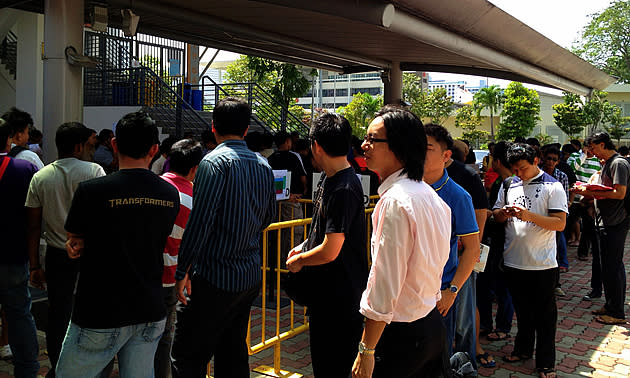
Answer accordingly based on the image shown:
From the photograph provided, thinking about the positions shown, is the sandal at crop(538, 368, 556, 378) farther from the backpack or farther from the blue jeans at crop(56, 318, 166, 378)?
the blue jeans at crop(56, 318, 166, 378)

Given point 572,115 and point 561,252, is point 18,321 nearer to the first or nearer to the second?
point 561,252

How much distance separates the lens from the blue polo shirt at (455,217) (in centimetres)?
349

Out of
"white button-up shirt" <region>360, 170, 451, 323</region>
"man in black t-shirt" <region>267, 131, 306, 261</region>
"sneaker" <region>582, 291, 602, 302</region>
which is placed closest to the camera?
"white button-up shirt" <region>360, 170, 451, 323</region>

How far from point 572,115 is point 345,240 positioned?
46370mm

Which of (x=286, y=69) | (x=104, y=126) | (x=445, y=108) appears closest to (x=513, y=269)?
(x=104, y=126)

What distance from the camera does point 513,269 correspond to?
15.6ft

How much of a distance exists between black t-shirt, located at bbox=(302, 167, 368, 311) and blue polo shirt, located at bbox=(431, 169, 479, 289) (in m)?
0.66

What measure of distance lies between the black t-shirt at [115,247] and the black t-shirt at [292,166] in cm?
520

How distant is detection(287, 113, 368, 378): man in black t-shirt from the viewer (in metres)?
2.95

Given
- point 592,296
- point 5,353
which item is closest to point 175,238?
point 5,353

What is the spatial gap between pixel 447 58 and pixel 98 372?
11.6 meters

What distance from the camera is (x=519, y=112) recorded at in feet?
160

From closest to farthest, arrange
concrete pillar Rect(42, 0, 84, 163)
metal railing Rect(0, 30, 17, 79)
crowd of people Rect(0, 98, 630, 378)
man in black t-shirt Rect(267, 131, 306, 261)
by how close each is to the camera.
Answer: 1. crowd of people Rect(0, 98, 630, 378)
2. concrete pillar Rect(42, 0, 84, 163)
3. man in black t-shirt Rect(267, 131, 306, 261)
4. metal railing Rect(0, 30, 17, 79)

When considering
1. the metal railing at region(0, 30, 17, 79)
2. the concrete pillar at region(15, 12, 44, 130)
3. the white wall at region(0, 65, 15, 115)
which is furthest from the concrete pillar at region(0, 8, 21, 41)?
the white wall at region(0, 65, 15, 115)
